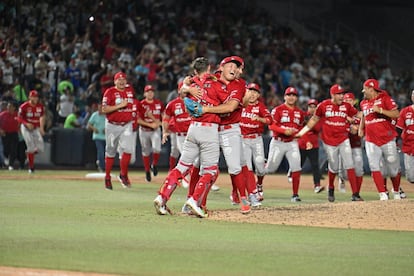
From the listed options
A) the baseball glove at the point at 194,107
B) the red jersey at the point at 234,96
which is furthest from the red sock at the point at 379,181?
the baseball glove at the point at 194,107

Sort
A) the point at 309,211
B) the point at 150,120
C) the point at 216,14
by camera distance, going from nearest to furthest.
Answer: the point at 309,211 → the point at 150,120 → the point at 216,14

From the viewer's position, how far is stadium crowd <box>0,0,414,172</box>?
30.0 m

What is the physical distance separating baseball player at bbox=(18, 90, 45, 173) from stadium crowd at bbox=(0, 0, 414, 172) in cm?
207

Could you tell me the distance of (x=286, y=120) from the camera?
1878cm

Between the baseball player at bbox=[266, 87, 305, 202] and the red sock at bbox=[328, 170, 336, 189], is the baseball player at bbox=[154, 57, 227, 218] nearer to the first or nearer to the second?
the baseball player at bbox=[266, 87, 305, 202]

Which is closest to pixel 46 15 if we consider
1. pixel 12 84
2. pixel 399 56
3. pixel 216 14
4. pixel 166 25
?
pixel 12 84

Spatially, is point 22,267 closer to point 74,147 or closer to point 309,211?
point 309,211

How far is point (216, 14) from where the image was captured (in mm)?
38844

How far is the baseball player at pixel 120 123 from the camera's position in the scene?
66.6ft

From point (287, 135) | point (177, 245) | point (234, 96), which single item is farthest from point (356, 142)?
point (177, 245)

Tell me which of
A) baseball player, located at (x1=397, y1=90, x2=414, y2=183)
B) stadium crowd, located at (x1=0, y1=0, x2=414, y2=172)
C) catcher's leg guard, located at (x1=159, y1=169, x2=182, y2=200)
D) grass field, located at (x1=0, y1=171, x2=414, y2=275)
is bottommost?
grass field, located at (x1=0, y1=171, x2=414, y2=275)

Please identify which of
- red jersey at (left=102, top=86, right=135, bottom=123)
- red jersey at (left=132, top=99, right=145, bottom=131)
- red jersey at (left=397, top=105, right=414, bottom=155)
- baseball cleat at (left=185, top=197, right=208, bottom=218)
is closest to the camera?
baseball cleat at (left=185, top=197, right=208, bottom=218)

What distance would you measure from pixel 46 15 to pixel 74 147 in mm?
4758

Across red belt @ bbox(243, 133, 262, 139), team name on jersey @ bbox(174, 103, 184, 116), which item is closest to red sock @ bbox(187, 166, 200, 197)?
red belt @ bbox(243, 133, 262, 139)
